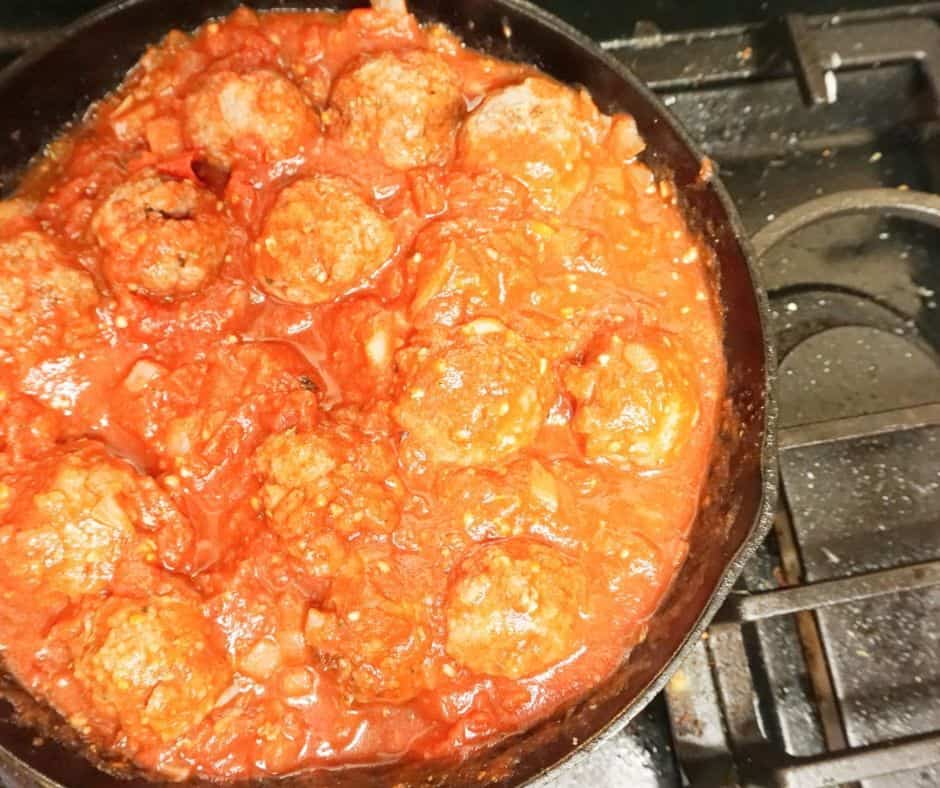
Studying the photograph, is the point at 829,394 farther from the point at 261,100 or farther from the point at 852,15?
the point at 261,100

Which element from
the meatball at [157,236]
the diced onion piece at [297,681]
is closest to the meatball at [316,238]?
the meatball at [157,236]

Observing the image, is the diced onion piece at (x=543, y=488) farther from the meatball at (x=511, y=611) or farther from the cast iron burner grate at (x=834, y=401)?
the cast iron burner grate at (x=834, y=401)

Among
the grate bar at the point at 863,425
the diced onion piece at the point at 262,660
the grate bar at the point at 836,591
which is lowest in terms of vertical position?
the grate bar at the point at 836,591

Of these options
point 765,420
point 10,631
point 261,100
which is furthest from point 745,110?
point 10,631

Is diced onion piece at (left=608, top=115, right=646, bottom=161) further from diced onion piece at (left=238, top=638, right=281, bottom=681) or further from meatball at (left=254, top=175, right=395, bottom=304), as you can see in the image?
diced onion piece at (left=238, top=638, right=281, bottom=681)

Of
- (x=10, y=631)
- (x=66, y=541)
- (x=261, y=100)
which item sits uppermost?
(x=261, y=100)

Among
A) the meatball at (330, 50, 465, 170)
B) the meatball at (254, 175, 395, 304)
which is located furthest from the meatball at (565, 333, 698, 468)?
the meatball at (330, 50, 465, 170)
